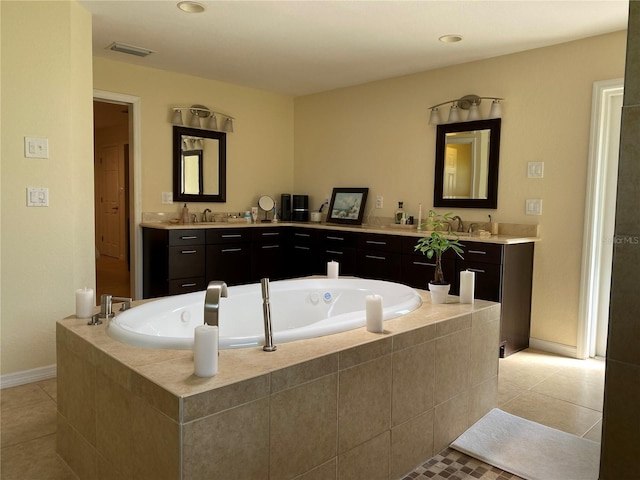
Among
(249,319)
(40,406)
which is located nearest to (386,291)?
(249,319)

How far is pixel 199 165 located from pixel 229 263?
1.09m

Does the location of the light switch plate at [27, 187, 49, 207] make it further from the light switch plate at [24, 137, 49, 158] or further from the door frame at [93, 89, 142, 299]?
the door frame at [93, 89, 142, 299]

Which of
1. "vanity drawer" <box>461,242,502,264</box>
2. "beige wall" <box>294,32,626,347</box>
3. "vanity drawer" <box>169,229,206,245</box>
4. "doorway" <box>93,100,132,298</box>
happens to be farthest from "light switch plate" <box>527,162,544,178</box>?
"doorway" <box>93,100,132,298</box>

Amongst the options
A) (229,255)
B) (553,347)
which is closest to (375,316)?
(553,347)

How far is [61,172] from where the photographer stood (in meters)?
3.02

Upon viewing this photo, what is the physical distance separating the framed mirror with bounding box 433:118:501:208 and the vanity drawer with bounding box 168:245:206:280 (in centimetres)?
215

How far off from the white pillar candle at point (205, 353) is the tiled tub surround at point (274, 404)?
3 centimetres

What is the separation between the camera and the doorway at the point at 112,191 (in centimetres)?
751

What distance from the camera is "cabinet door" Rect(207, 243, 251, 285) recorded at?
459 cm

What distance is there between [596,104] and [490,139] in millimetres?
810

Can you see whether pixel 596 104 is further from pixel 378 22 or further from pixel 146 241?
pixel 146 241

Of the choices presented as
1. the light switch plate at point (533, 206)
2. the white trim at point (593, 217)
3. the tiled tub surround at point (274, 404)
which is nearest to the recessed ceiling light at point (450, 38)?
the white trim at point (593, 217)

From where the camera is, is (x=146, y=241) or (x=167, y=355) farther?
(x=146, y=241)

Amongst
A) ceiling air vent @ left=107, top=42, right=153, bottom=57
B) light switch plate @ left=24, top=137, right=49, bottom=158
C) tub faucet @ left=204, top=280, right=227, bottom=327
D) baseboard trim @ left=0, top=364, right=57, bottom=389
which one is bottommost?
baseboard trim @ left=0, top=364, right=57, bottom=389
